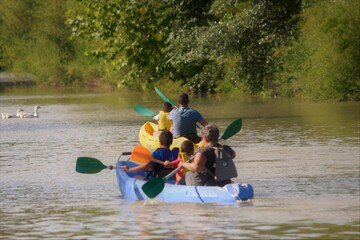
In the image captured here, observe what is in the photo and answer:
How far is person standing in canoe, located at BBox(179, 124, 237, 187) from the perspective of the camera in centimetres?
1493

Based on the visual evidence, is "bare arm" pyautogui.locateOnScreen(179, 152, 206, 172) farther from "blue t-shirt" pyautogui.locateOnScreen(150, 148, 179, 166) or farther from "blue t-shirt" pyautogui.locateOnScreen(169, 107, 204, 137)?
"blue t-shirt" pyautogui.locateOnScreen(169, 107, 204, 137)

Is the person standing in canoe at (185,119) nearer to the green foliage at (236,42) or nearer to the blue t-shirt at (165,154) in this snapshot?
the blue t-shirt at (165,154)

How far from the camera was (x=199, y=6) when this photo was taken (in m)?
43.9

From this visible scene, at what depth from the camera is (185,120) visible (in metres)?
20.1

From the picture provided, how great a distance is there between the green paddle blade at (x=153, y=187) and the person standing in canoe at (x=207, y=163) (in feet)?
1.23

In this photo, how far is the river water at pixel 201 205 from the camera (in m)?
13.5

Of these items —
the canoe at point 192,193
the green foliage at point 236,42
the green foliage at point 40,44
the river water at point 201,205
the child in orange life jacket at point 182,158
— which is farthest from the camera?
the green foliage at point 40,44

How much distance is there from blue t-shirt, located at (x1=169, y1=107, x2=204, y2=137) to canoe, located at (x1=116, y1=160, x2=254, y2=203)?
3.46 metres

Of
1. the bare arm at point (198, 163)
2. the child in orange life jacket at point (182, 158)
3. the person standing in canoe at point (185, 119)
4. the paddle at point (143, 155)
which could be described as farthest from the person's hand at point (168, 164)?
the person standing in canoe at point (185, 119)

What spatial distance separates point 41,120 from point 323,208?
2308cm

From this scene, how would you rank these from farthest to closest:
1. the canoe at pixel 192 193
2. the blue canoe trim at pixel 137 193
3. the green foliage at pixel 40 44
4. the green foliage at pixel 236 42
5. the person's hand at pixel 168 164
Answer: the green foliage at pixel 40 44 → the green foliage at pixel 236 42 → the blue canoe trim at pixel 137 193 → the person's hand at pixel 168 164 → the canoe at pixel 192 193

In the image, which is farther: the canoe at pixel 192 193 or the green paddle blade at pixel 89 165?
the green paddle blade at pixel 89 165

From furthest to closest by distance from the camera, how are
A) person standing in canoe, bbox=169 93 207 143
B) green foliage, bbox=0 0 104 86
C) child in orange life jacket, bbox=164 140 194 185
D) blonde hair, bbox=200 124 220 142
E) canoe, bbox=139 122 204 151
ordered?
green foliage, bbox=0 0 104 86, canoe, bbox=139 122 204 151, person standing in canoe, bbox=169 93 207 143, child in orange life jacket, bbox=164 140 194 185, blonde hair, bbox=200 124 220 142

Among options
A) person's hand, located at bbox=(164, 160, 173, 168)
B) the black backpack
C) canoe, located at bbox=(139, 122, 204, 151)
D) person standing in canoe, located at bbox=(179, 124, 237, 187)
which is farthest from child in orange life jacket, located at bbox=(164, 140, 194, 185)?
canoe, located at bbox=(139, 122, 204, 151)
